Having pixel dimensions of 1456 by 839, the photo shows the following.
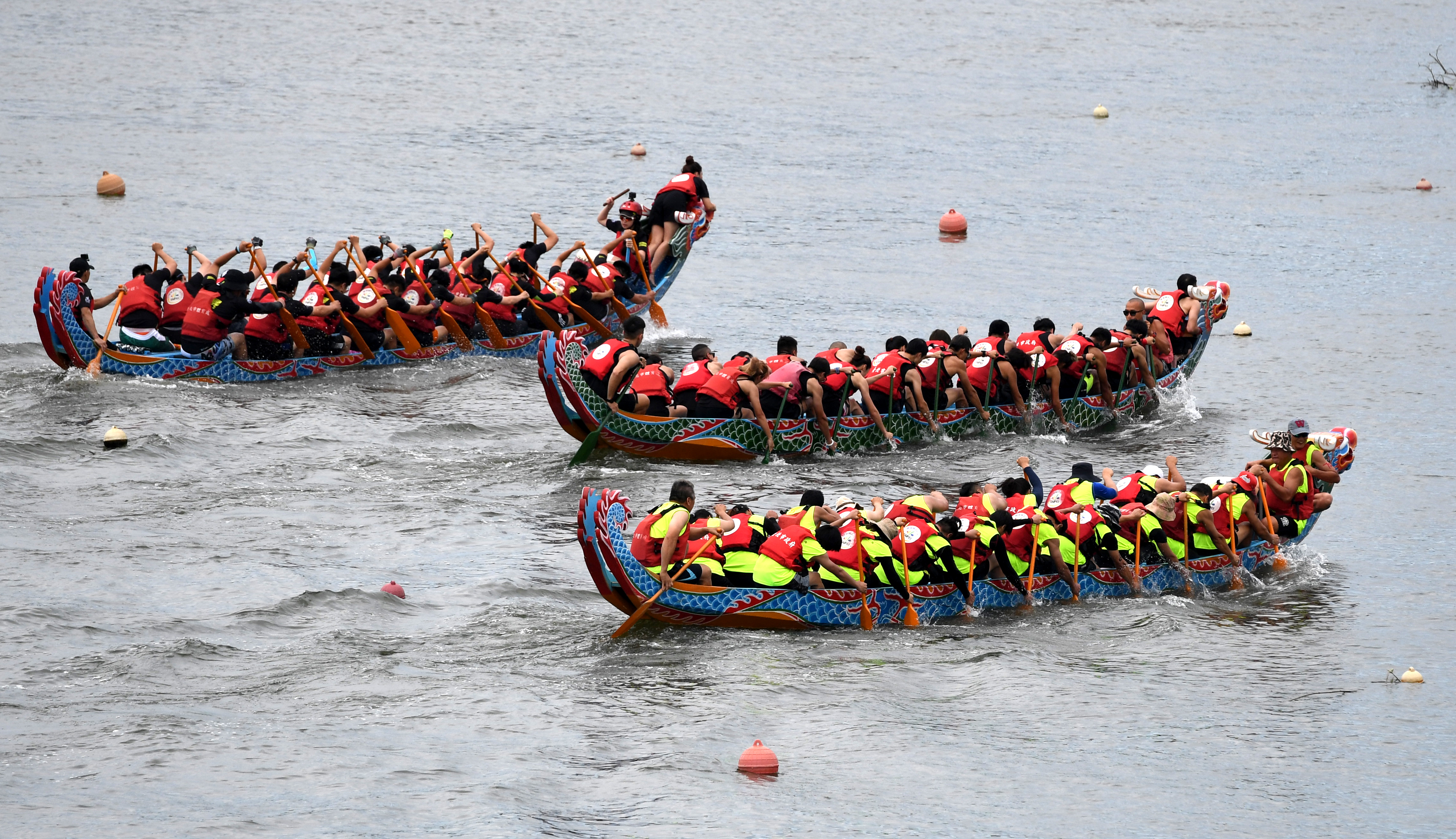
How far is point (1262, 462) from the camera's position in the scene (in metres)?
17.3

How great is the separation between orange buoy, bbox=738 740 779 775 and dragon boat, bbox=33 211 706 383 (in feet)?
22.7

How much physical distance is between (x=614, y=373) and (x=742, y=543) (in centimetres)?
450

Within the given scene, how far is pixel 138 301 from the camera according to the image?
2195cm

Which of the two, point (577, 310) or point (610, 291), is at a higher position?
point (610, 291)

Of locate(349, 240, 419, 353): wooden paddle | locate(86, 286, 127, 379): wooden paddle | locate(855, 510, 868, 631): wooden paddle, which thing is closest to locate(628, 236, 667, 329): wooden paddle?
locate(349, 240, 419, 353): wooden paddle

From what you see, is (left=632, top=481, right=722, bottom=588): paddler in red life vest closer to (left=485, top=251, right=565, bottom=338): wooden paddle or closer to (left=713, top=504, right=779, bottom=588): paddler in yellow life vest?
(left=713, top=504, right=779, bottom=588): paddler in yellow life vest

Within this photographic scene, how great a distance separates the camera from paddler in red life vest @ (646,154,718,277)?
2538cm

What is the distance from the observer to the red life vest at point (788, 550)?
49.4 feet

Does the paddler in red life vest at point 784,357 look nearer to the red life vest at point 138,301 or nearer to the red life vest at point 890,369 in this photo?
the red life vest at point 890,369

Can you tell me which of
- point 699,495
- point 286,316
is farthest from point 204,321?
point 699,495

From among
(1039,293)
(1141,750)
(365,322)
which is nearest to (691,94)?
(1039,293)

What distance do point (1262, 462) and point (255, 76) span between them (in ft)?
117

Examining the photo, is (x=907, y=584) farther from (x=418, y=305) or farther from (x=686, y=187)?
(x=686, y=187)

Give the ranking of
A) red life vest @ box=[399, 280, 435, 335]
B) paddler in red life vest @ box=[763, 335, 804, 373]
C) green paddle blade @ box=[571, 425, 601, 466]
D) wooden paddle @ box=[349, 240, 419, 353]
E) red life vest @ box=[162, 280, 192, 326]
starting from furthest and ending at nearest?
red life vest @ box=[399, 280, 435, 335]
wooden paddle @ box=[349, 240, 419, 353]
red life vest @ box=[162, 280, 192, 326]
paddler in red life vest @ box=[763, 335, 804, 373]
green paddle blade @ box=[571, 425, 601, 466]
